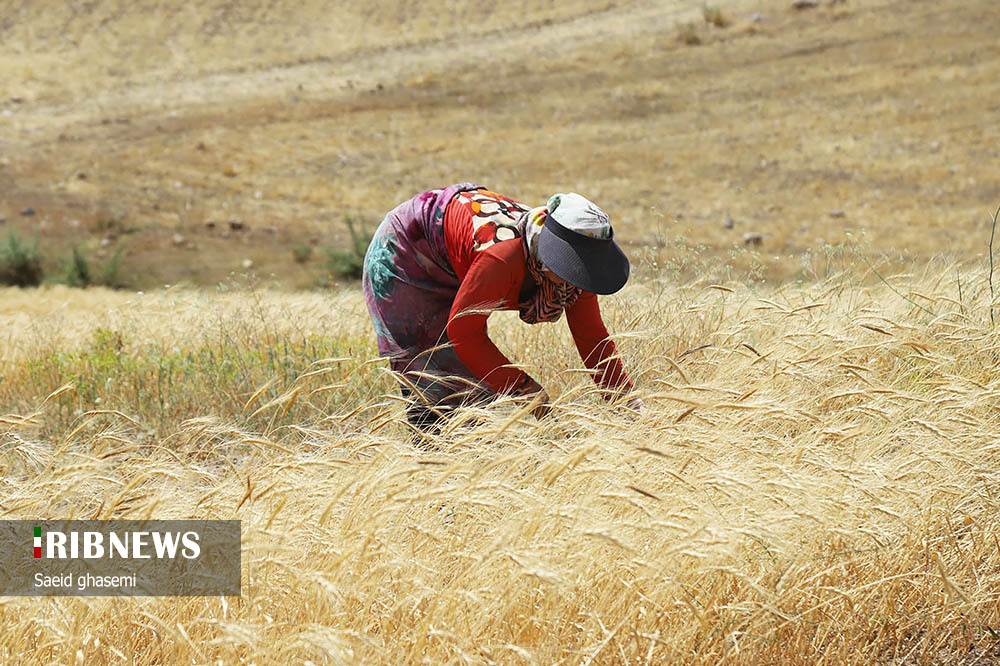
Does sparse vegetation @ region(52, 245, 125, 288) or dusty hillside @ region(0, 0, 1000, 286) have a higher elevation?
dusty hillside @ region(0, 0, 1000, 286)

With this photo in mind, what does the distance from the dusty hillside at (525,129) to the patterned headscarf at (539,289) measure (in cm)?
684

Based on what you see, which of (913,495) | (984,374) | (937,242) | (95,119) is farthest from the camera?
(95,119)

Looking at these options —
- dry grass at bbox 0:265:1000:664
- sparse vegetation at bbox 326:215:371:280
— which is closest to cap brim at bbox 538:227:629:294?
dry grass at bbox 0:265:1000:664

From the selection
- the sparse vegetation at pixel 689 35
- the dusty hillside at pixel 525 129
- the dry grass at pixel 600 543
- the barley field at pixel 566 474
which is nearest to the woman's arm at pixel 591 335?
the barley field at pixel 566 474

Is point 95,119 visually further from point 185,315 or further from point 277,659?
point 277,659

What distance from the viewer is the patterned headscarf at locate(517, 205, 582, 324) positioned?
2.84 metres

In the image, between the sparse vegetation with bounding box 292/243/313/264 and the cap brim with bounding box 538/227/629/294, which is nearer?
the cap brim with bounding box 538/227/629/294

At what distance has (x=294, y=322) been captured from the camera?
5.09 meters

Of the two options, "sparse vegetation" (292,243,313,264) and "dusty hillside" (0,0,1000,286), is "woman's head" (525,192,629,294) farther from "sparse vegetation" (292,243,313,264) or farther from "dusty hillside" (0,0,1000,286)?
"sparse vegetation" (292,243,313,264)

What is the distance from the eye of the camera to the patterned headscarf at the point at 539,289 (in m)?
2.84

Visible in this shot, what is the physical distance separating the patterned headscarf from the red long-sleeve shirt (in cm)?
3

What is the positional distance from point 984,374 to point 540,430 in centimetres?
150

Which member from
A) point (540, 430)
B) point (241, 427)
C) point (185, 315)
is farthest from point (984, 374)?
point (185, 315)

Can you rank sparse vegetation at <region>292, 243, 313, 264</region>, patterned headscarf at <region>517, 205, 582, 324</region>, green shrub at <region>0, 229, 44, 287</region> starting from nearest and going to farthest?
patterned headscarf at <region>517, 205, 582, 324</region>
green shrub at <region>0, 229, 44, 287</region>
sparse vegetation at <region>292, 243, 313, 264</region>
